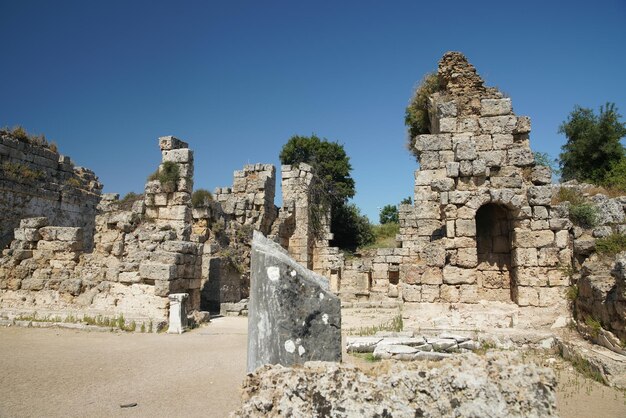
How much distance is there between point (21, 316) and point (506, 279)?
11.1 meters

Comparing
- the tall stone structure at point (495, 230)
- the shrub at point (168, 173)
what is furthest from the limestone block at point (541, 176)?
the shrub at point (168, 173)

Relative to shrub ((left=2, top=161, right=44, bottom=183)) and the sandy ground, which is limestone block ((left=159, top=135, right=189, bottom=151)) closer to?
shrub ((left=2, top=161, right=44, bottom=183))

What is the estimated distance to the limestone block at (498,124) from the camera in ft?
30.6

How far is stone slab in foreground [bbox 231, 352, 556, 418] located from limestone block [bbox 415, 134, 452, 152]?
7252mm

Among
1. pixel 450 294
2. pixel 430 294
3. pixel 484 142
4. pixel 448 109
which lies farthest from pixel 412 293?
pixel 448 109

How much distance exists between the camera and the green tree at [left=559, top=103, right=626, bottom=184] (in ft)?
43.8

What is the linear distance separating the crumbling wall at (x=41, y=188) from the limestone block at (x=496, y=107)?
14.6 meters

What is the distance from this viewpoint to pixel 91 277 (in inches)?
442

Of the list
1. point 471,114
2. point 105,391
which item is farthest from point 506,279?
point 105,391

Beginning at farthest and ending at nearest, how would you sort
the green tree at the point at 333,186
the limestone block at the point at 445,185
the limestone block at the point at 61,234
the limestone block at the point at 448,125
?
1. the green tree at the point at 333,186
2. the limestone block at the point at 61,234
3. the limestone block at the point at 448,125
4. the limestone block at the point at 445,185

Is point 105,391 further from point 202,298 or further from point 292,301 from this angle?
point 202,298

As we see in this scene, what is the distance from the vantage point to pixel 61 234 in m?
11.8

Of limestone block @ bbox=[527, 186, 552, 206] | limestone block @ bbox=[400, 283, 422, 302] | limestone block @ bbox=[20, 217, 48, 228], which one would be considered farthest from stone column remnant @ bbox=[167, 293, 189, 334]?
limestone block @ bbox=[527, 186, 552, 206]

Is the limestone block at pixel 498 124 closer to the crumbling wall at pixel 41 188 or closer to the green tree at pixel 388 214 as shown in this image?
the crumbling wall at pixel 41 188
